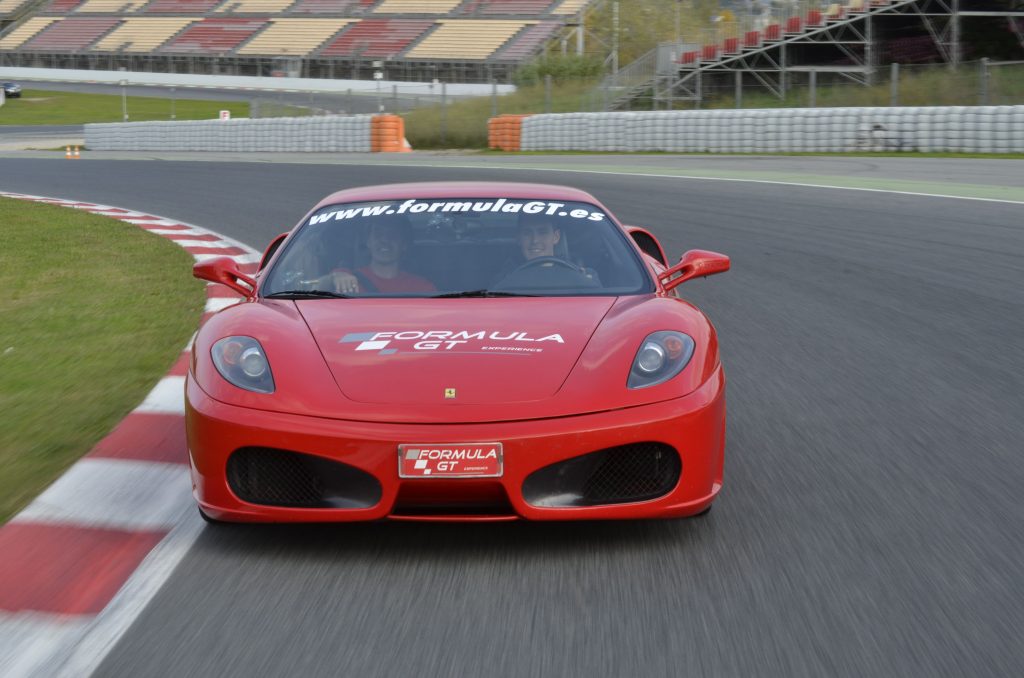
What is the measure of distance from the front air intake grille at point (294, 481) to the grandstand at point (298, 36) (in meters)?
55.5

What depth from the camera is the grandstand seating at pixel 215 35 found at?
74.9 m

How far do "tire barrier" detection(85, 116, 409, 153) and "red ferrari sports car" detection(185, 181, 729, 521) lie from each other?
2779 centimetres

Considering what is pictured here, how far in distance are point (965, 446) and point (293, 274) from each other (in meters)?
2.46

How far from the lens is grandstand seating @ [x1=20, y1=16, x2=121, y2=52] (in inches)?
3174

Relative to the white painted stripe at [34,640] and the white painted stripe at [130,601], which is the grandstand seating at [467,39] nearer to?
the white painted stripe at [130,601]

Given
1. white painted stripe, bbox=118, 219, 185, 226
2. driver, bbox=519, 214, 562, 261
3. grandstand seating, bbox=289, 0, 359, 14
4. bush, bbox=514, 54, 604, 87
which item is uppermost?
grandstand seating, bbox=289, 0, 359, 14

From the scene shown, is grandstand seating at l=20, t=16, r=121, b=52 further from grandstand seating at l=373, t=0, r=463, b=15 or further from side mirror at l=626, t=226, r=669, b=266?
side mirror at l=626, t=226, r=669, b=266

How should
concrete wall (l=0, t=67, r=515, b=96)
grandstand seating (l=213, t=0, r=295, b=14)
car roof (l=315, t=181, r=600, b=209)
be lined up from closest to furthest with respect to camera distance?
car roof (l=315, t=181, r=600, b=209) → concrete wall (l=0, t=67, r=515, b=96) → grandstand seating (l=213, t=0, r=295, b=14)

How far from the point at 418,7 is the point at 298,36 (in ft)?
22.1

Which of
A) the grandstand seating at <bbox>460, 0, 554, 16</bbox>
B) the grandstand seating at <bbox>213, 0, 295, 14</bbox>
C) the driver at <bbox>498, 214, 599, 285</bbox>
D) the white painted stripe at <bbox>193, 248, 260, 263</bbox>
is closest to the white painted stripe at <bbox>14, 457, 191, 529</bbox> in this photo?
the driver at <bbox>498, 214, 599, 285</bbox>

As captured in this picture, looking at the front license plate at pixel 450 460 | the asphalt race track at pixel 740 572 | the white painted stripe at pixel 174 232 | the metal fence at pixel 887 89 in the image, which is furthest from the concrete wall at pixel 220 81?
the front license plate at pixel 450 460

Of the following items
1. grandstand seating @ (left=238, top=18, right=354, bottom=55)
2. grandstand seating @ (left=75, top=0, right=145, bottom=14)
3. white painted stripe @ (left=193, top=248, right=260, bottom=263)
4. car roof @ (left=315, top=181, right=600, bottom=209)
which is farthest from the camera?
grandstand seating @ (left=75, top=0, right=145, bottom=14)

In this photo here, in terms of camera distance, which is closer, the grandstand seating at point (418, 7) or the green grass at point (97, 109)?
the green grass at point (97, 109)

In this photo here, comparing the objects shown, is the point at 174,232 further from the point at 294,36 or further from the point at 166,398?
the point at 294,36
